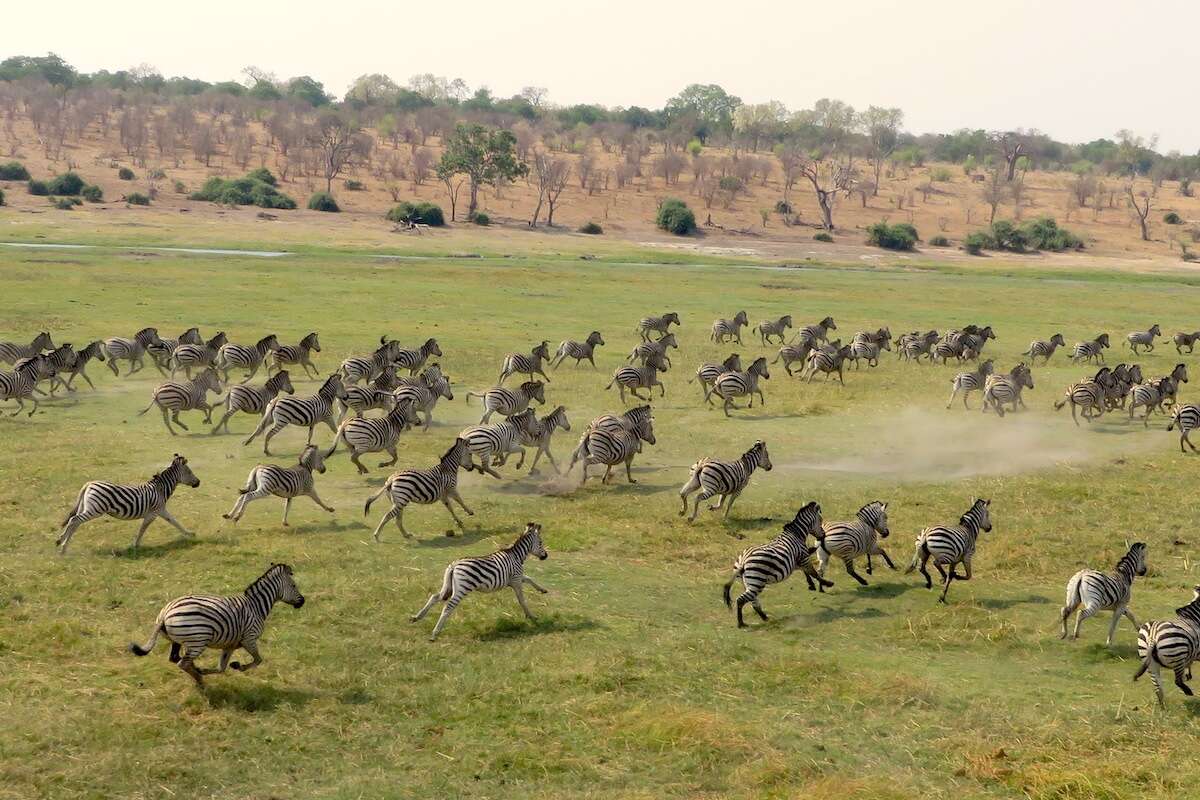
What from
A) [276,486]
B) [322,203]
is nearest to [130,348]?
[276,486]

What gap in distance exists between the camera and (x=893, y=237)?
81.6 metres

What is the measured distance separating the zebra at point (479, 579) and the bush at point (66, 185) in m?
74.9

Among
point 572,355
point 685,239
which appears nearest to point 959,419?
point 572,355

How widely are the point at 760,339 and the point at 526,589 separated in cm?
2714

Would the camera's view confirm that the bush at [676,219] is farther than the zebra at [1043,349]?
Yes

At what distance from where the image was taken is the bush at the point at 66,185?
78250 millimetres

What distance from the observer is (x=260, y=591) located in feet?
39.2

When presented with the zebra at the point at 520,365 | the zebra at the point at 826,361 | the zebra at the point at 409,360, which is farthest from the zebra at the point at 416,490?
the zebra at the point at 826,361

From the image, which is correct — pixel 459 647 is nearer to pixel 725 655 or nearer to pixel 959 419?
pixel 725 655

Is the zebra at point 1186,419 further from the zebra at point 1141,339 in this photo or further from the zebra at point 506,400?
the zebra at point 1141,339

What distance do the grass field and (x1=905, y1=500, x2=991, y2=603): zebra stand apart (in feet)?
0.93

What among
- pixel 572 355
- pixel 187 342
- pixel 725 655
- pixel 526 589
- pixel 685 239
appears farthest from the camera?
pixel 685 239

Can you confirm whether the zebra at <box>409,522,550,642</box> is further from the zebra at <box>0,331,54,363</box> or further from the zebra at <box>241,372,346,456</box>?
the zebra at <box>0,331,54,363</box>

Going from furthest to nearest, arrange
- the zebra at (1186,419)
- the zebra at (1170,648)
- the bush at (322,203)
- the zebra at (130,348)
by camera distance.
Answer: the bush at (322,203) → the zebra at (130,348) → the zebra at (1186,419) → the zebra at (1170,648)
